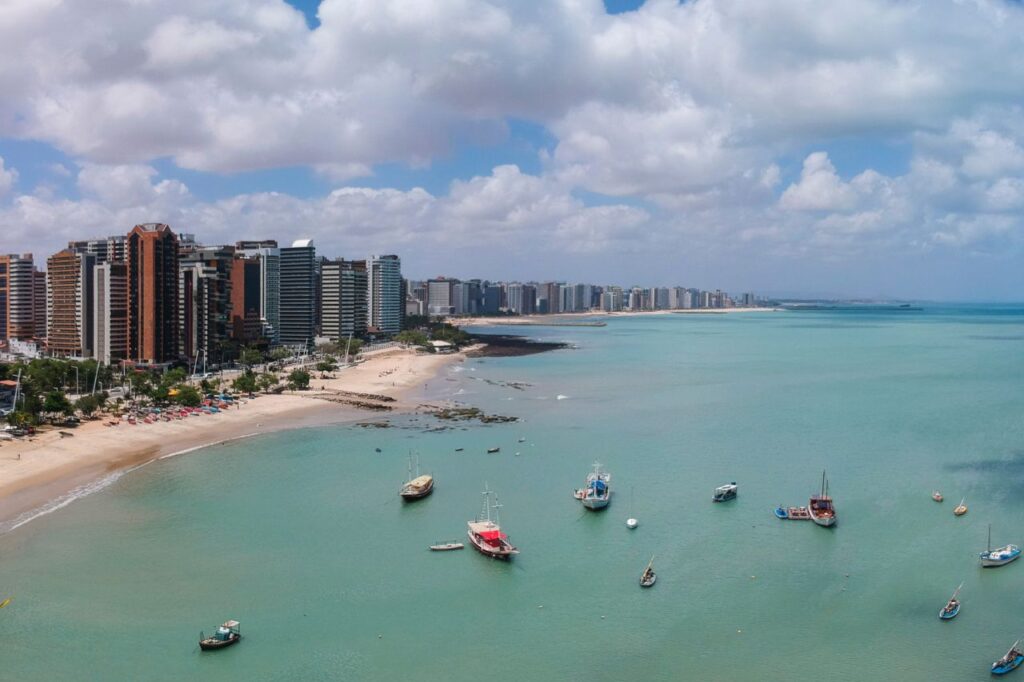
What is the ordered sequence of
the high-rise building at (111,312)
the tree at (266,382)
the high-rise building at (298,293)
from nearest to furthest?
the tree at (266,382) → the high-rise building at (111,312) → the high-rise building at (298,293)

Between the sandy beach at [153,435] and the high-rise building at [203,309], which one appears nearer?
the sandy beach at [153,435]

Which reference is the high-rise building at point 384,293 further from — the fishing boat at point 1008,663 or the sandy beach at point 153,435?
the fishing boat at point 1008,663

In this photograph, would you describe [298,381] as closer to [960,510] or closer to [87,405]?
[87,405]

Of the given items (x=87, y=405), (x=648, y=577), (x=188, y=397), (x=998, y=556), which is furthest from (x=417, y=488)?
(x=188, y=397)

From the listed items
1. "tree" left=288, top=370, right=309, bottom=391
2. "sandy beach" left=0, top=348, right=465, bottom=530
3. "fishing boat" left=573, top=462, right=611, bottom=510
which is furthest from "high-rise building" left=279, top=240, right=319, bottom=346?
"fishing boat" left=573, top=462, right=611, bottom=510

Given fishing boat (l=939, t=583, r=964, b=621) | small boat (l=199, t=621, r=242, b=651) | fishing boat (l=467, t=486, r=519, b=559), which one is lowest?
small boat (l=199, t=621, r=242, b=651)

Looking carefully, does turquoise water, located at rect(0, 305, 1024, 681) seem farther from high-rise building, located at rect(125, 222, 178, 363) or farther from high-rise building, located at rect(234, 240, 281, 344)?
high-rise building, located at rect(234, 240, 281, 344)

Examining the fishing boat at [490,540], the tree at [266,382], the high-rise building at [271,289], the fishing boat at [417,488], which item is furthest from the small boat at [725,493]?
the high-rise building at [271,289]
